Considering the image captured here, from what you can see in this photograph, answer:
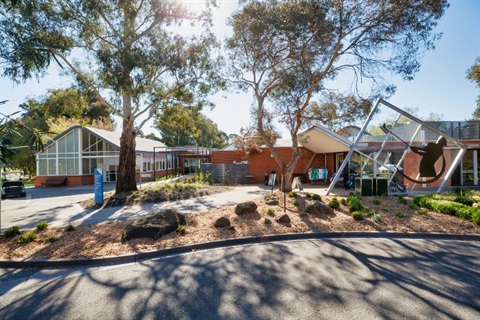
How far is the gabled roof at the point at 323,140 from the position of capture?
14.7m

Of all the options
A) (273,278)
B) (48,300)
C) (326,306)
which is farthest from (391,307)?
(48,300)

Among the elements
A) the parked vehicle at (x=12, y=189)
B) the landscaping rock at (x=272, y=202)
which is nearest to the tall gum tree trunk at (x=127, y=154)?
the landscaping rock at (x=272, y=202)

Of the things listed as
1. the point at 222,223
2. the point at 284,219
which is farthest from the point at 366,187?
the point at 222,223

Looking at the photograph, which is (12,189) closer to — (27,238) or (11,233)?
(11,233)

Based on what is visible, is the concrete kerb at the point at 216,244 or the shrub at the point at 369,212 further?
the shrub at the point at 369,212

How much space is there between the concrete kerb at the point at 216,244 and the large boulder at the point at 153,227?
0.86 meters

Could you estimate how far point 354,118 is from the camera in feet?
40.9

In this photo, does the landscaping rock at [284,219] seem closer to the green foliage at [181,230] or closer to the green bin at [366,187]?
the green foliage at [181,230]

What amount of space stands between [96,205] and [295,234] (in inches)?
345

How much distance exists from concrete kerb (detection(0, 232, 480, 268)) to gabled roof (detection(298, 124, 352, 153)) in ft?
25.4

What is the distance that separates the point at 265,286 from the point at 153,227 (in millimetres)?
3453

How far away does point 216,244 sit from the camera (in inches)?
244

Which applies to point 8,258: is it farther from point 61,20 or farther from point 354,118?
point 354,118

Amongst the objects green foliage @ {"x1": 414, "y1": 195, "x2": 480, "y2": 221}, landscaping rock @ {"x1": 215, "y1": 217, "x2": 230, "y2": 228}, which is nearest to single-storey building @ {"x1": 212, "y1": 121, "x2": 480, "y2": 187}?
green foliage @ {"x1": 414, "y1": 195, "x2": 480, "y2": 221}
